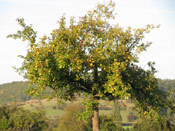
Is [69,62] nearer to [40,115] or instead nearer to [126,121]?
[40,115]

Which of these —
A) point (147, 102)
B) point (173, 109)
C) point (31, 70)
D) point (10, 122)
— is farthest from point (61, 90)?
point (10, 122)

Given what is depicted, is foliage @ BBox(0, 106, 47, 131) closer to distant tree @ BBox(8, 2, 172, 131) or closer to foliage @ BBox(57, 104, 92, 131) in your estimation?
foliage @ BBox(57, 104, 92, 131)

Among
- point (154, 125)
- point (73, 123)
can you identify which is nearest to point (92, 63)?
point (154, 125)

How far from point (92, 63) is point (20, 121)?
2088 inches

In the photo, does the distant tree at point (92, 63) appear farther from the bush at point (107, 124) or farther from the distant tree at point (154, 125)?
the bush at point (107, 124)

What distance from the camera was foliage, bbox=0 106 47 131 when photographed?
64.8m

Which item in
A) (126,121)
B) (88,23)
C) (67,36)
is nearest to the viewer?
(67,36)

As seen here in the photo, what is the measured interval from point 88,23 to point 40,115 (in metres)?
54.0

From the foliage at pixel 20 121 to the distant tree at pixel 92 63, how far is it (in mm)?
46370

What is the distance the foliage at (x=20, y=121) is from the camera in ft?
212

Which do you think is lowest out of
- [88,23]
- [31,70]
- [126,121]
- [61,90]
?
[126,121]

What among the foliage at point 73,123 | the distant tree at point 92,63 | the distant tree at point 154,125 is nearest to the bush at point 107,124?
the foliage at point 73,123

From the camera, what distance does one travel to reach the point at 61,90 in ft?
78.5

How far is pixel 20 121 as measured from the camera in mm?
66438
